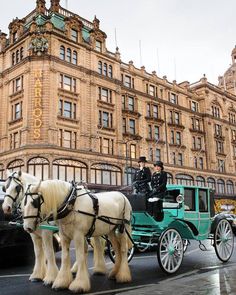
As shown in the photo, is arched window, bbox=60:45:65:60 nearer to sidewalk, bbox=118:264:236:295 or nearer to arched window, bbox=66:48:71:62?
arched window, bbox=66:48:71:62

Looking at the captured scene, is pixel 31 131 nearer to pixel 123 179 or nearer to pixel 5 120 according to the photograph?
pixel 5 120

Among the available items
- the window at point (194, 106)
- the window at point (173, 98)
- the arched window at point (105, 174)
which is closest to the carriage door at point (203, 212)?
the arched window at point (105, 174)

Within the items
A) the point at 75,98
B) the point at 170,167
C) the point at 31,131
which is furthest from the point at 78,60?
the point at 170,167

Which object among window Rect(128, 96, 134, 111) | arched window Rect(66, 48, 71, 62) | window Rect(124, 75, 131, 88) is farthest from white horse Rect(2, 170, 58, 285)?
window Rect(124, 75, 131, 88)

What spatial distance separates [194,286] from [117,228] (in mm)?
2178

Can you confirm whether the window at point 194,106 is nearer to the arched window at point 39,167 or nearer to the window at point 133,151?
the window at point 133,151

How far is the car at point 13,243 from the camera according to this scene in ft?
29.5

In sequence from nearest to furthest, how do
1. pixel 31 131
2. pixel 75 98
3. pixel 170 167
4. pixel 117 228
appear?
pixel 117 228, pixel 31 131, pixel 75 98, pixel 170 167

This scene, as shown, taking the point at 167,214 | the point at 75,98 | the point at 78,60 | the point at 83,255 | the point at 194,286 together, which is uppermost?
the point at 78,60

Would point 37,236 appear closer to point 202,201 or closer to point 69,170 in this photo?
point 202,201

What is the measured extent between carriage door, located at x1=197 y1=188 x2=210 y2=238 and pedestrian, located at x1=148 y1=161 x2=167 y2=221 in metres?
1.47

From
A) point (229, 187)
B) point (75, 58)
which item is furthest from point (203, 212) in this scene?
point (229, 187)

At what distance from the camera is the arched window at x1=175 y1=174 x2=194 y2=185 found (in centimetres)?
4536

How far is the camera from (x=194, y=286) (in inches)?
244
